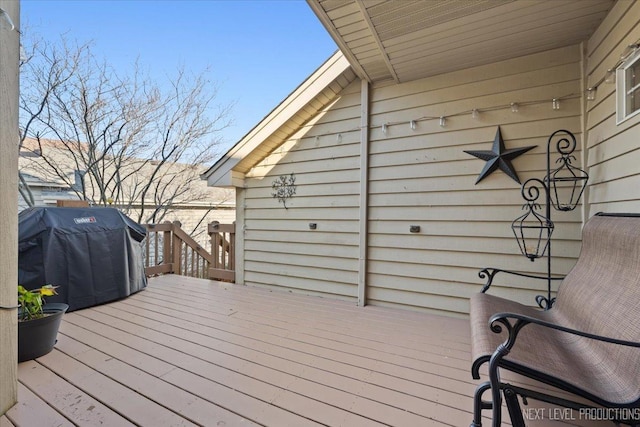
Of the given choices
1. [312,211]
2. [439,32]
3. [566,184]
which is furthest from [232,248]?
[566,184]

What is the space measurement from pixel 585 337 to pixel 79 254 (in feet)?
14.0

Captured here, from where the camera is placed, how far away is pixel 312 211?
13.1ft

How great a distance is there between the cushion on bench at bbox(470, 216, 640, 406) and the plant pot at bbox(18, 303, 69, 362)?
9.39ft

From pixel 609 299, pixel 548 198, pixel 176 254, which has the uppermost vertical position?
pixel 548 198

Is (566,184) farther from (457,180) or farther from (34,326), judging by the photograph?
(34,326)

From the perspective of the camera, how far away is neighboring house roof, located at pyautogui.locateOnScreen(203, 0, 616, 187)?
2.24 meters

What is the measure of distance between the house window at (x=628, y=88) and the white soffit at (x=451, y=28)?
597 mm

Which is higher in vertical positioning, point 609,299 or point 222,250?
point 609,299

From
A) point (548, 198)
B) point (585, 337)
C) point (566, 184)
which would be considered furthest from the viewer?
point (566, 184)

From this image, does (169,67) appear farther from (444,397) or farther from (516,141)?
(444,397)

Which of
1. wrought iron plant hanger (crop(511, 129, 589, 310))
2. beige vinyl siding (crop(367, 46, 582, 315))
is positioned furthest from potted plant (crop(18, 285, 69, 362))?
wrought iron plant hanger (crop(511, 129, 589, 310))

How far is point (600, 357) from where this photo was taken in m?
1.42

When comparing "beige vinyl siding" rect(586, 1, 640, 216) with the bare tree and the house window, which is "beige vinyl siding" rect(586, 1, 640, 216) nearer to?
the house window

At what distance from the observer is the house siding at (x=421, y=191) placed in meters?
2.76
